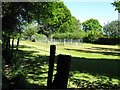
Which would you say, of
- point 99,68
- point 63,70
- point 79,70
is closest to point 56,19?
point 99,68

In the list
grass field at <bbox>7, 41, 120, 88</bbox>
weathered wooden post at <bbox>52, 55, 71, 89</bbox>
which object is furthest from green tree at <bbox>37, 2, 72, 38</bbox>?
weathered wooden post at <bbox>52, 55, 71, 89</bbox>

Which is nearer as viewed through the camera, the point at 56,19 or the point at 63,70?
the point at 63,70

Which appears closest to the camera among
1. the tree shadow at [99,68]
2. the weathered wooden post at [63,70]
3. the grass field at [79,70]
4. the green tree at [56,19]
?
the weathered wooden post at [63,70]

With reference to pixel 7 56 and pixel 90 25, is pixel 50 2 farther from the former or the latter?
pixel 90 25

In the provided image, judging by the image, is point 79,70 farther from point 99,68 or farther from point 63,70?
point 63,70

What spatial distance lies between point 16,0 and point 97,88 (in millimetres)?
8146

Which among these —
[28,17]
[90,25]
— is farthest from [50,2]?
[90,25]

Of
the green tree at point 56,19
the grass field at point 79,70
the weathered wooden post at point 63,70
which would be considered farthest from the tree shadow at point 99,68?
the weathered wooden post at point 63,70

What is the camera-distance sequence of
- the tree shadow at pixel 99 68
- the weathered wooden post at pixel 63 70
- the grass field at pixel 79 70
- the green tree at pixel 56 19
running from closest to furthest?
the weathered wooden post at pixel 63 70
the grass field at pixel 79 70
the tree shadow at pixel 99 68
the green tree at pixel 56 19

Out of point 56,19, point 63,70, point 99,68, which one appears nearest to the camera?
point 63,70

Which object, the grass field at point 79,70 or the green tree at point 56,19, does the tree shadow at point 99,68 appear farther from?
the green tree at point 56,19

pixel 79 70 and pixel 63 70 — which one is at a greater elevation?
pixel 63 70

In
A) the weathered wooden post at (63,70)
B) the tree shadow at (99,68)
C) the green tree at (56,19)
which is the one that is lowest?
the tree shadow at (99,68)

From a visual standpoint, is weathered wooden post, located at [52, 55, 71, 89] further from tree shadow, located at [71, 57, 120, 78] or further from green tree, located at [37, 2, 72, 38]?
green tree, located at [37, 2, 72, 38]
